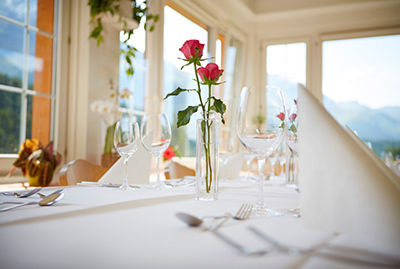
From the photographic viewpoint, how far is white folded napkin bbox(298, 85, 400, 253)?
0.42 meters

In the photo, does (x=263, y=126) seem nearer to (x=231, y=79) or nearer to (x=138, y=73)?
(x=138, y=73)

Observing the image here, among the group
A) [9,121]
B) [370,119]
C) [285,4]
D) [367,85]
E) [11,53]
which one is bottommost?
[9,121]

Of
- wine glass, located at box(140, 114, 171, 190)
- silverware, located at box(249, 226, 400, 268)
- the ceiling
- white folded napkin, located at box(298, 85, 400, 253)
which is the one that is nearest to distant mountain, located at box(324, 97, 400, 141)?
the ceiling

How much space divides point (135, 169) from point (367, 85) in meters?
5.38

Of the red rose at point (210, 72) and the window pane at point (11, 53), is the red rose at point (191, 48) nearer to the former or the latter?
the red rose at point (210, 72)

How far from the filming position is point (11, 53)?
7.11 feet

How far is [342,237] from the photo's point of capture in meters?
0.42

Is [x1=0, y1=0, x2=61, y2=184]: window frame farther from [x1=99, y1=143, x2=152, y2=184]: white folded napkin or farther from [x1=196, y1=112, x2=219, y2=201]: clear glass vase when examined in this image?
[x1=196, y1=112, x2=219, y2=201]: clear glass vase

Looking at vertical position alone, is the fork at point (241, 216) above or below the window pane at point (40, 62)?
below

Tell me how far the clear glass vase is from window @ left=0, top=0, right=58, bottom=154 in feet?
5.89

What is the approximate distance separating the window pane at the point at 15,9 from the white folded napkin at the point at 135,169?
1.58 metres

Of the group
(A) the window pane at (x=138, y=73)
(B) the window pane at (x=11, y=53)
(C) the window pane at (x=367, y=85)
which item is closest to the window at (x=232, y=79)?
(C) the window pane at (x=367, y=85)

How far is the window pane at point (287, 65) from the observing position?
584 cm

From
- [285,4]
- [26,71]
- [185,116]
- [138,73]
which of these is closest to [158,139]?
[185,116]
